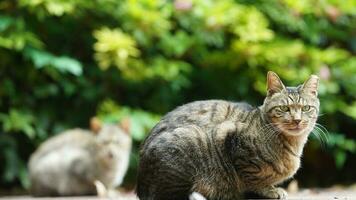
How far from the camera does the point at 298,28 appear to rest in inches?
286

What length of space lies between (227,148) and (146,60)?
344 centimetres

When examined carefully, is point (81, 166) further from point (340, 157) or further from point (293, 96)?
point (340, 157)

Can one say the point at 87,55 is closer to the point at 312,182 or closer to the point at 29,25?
the point at 29,25

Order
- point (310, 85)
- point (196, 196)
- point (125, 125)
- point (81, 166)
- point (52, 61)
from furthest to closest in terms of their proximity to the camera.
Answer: point (52, 61) < point (125, 125) < point (81, 166) < point (310, 85) < point (196, 196)

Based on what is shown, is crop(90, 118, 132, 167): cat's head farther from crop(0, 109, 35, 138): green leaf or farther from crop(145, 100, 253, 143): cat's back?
crop(145, 100, 253, 143): cat's back

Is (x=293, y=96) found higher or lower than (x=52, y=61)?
lower

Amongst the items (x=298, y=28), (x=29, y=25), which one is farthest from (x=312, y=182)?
(x=29, y=25)

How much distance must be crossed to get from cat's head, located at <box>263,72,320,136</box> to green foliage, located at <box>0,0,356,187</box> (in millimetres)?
2812

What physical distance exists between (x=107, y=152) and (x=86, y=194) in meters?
0.41

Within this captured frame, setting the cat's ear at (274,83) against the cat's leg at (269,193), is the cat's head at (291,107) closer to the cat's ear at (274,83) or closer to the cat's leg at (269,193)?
the cat's ear at (274,83)

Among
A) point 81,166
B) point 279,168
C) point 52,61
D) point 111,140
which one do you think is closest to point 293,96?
point 279,168

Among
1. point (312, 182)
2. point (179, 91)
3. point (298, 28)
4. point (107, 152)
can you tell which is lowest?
point (312, 182)

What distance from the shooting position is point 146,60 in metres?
7.09

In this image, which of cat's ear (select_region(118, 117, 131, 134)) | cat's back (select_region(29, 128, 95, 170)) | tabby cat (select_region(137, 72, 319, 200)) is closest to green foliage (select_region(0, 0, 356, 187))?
cat's ear (select_region(118, 117, 131, 134))
